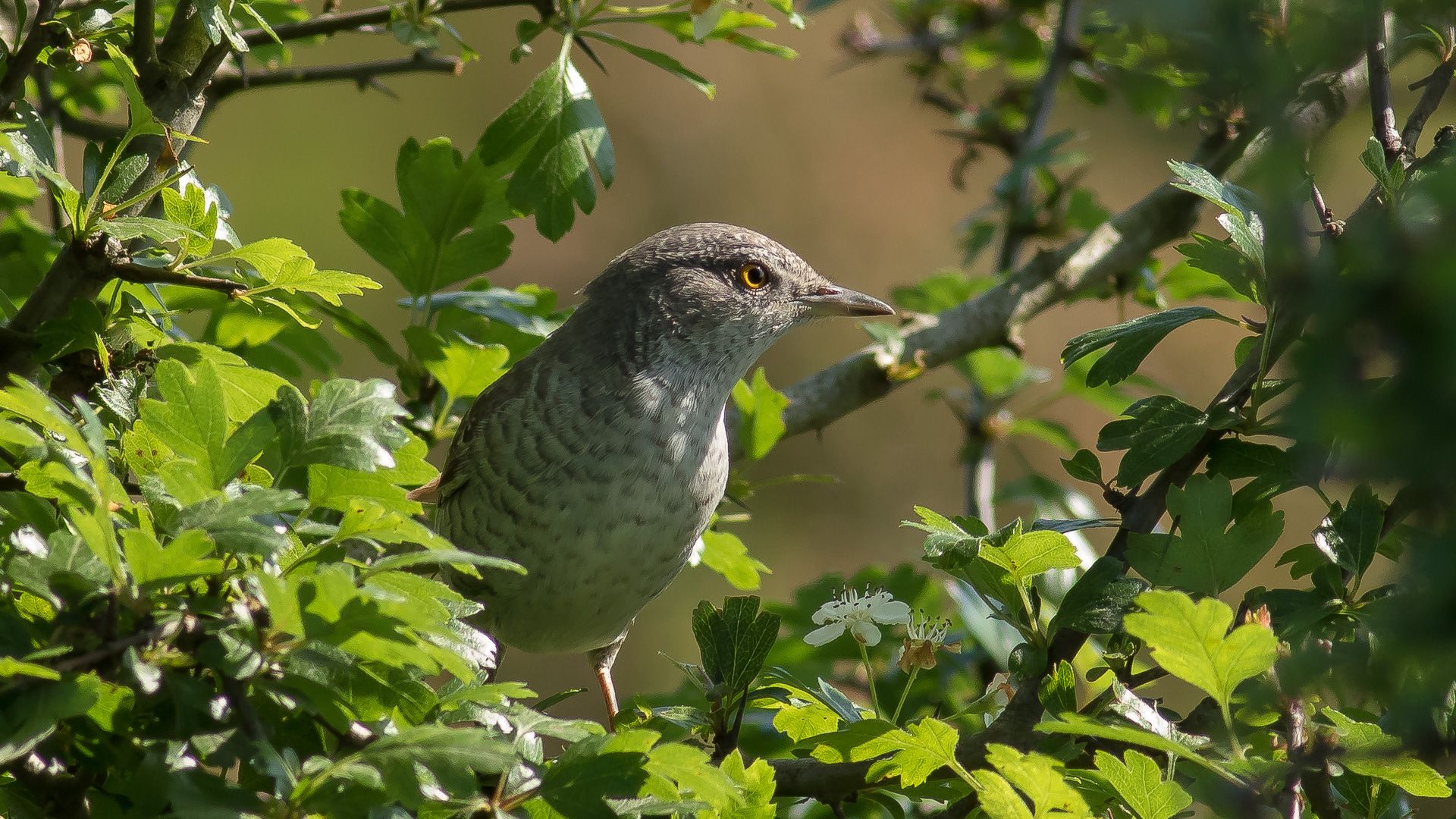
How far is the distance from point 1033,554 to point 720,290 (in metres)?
1.56

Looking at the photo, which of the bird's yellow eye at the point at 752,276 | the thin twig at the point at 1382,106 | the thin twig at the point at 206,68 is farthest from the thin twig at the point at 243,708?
the bird's yellow eye at the point at 752,276

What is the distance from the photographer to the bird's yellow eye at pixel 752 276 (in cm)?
297

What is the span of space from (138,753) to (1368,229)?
4.31ft

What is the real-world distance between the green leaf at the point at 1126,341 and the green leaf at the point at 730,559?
3.40 feet

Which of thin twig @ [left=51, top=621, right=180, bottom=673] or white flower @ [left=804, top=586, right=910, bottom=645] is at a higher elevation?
thin twig @ [left=51, top=621, right=180, bottom=673]

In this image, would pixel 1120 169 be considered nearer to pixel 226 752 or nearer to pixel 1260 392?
pixel 1260 392

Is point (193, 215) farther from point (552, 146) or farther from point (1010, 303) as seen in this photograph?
point (1010, 303)

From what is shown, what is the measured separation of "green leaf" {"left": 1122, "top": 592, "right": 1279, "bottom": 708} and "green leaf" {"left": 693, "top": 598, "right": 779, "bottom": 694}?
64cm

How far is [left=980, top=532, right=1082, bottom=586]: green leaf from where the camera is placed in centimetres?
148

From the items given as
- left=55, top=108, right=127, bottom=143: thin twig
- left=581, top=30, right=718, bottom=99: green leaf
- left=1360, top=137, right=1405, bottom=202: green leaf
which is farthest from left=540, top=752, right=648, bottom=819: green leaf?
left=55, top=108, right=127, bottom=143: thin twig

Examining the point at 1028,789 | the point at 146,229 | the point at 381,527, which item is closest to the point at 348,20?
the point at 146,229

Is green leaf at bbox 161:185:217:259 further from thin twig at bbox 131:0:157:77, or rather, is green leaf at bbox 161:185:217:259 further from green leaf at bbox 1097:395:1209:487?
green leaf at bbox 1097:395:1209:487

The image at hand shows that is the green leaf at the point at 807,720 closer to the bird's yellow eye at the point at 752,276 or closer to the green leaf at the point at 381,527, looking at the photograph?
the green leaf at the point at 381,527

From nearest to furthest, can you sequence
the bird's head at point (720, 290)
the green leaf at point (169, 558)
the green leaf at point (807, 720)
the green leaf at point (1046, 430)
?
the green leaf at point (169, 558), the green leaf at point (807, 720), the bird's head at point (720, 290), the green leaf at point (1046, 430)
